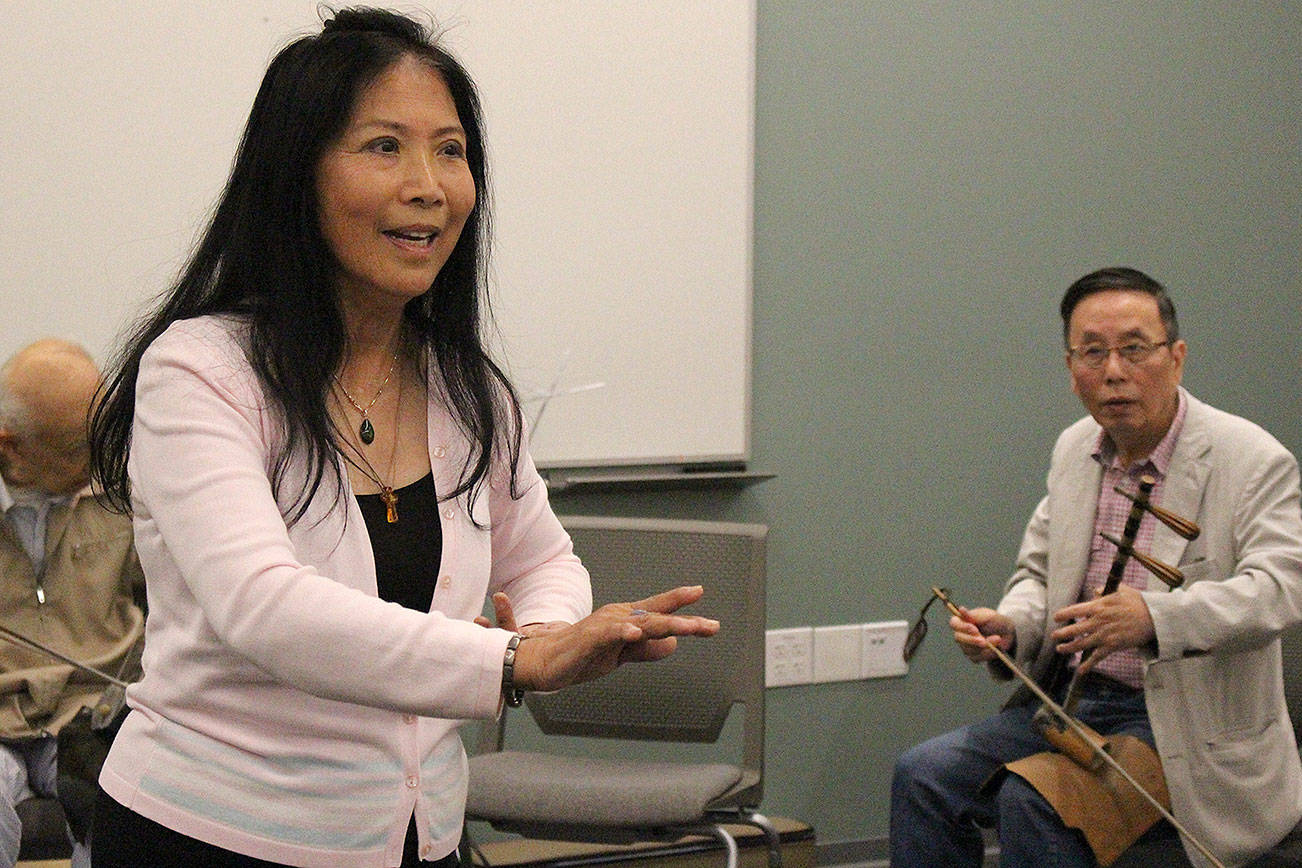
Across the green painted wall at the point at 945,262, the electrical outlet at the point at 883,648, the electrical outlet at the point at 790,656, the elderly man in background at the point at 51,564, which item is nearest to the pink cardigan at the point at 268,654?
the elderly man in background at the point at 51,564

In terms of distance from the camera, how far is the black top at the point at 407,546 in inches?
48.1

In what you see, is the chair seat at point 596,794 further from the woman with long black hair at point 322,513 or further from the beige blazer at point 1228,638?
the woman with long black hair at point 322,513

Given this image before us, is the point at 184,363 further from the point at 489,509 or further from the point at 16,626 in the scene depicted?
the point at 16,626

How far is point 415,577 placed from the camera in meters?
1.24

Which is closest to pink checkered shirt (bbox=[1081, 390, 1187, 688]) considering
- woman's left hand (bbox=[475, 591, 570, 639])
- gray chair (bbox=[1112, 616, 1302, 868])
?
gray chair (bbox=[1112, 616, 1302, 868])

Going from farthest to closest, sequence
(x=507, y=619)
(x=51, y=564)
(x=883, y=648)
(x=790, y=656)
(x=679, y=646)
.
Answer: (x=883, y=648) → (x=790, y=656) → (x=679, y=646) → (x=51, y=564) → (x=507, y=619)

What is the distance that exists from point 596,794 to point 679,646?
Answer: 0.36m

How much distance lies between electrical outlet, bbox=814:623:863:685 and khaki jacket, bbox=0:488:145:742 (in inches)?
62.7

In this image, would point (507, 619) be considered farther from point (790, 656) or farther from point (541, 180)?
point (790, 656)

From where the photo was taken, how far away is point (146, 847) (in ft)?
3.84

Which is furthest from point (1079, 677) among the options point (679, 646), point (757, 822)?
point (679, 646)

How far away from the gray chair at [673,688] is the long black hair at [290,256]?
136 cm

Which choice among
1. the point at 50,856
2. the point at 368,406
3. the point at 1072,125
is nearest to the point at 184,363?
the point at 368,406

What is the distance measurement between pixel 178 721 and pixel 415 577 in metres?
0.23
